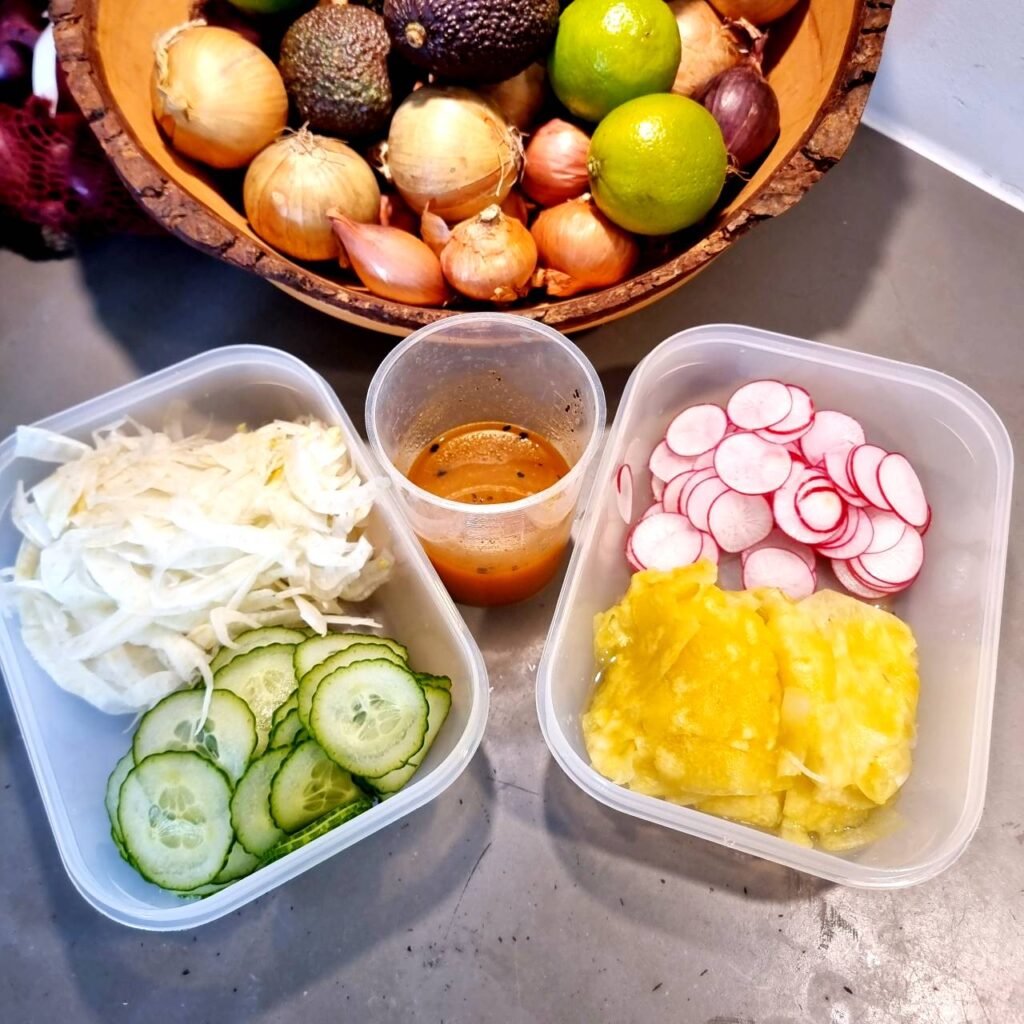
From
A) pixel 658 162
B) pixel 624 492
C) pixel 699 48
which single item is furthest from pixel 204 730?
pixel 699 48

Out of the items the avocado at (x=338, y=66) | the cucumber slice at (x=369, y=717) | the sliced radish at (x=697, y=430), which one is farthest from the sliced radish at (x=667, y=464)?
the avocado at (x=338, y=66)

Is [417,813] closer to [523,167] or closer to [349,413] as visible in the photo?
[349,413]

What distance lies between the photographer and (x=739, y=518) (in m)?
1.13

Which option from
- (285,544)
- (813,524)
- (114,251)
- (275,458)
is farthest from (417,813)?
(114,251)

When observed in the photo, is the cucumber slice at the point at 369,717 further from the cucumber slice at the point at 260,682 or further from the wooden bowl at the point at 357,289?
the wooden bowl at the point at 357,289

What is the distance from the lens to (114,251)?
1.33 meters

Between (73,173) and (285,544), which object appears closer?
(285,544)

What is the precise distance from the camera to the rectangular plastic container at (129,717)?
3.00 ft

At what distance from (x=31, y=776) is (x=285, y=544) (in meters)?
0.44

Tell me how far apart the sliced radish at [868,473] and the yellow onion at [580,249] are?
38 cm

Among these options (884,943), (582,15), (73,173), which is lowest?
(884,943)

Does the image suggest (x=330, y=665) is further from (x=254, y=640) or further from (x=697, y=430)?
(x=697, y=430)

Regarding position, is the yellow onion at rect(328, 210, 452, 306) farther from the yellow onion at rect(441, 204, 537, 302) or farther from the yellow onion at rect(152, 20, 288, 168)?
the yellow onion at rect(152, 20, 288, 168)

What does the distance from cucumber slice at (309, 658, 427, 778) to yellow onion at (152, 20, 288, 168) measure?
2.14 feet
